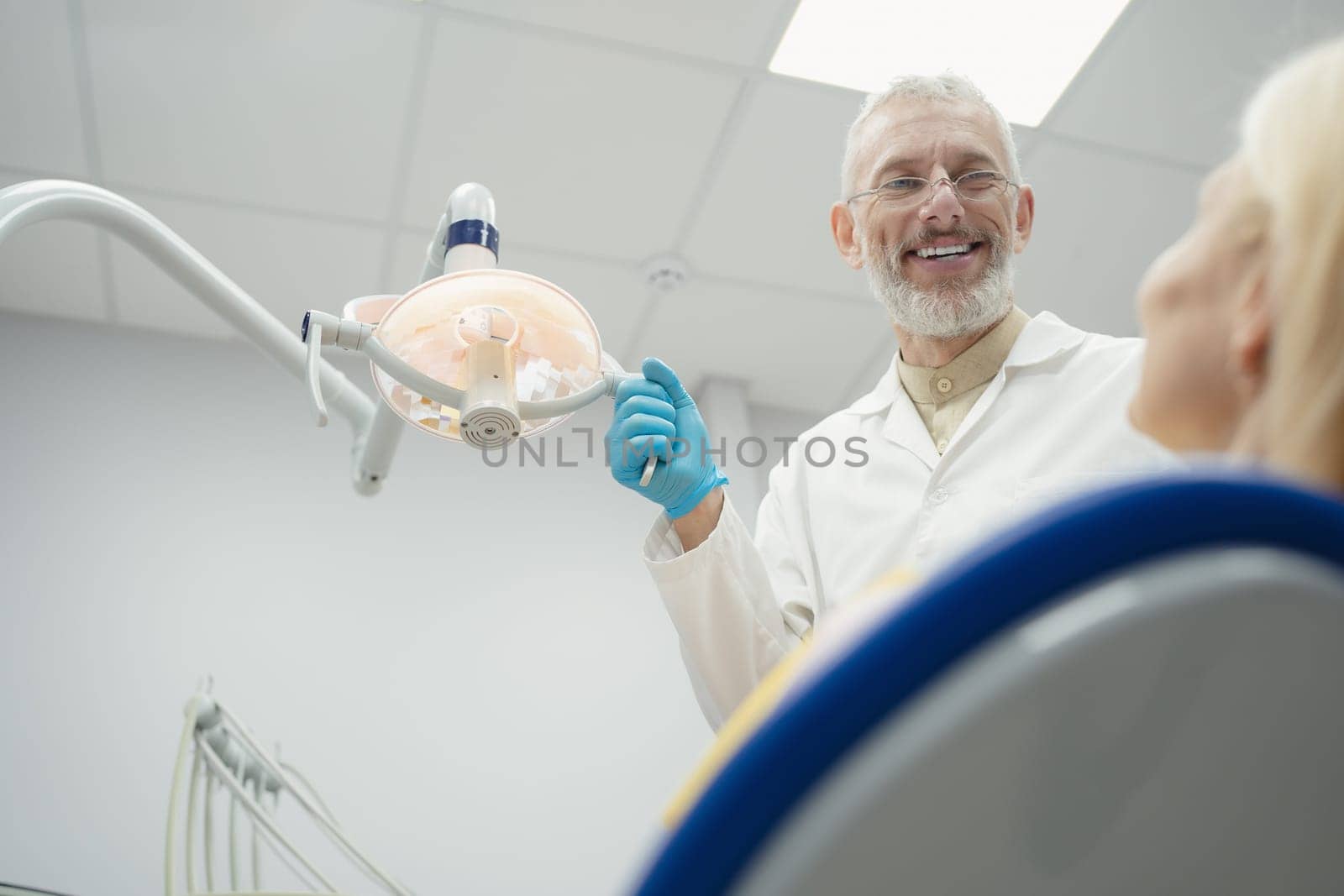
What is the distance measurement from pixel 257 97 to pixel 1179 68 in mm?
2011

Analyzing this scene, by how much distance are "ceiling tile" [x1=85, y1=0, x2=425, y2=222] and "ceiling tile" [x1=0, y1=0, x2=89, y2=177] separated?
57 millimetres

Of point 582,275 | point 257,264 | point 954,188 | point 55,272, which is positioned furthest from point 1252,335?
point 55,272

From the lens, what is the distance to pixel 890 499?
1.42 metres

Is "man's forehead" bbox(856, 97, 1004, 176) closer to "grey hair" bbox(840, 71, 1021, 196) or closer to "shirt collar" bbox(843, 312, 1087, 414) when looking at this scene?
"grey hair" bbox(840, 71, 1021, 196)

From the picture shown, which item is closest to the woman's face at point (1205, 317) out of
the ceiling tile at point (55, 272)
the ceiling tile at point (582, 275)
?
the ceiling tile at point (582, 275)

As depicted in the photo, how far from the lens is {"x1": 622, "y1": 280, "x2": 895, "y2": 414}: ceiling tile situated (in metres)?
2.91

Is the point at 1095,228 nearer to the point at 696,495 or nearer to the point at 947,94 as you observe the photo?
the point at 947,94

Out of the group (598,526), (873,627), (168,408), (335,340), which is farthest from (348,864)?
(873,627)

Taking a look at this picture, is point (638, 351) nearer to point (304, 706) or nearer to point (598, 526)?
point (598, 526)

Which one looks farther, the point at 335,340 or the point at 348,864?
the point at 348,864

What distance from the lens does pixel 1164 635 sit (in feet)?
0.94

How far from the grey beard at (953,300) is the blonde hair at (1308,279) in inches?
39.6

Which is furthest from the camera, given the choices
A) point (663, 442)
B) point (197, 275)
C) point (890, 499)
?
point (890, 499)

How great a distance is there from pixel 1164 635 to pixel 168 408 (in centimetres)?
305
